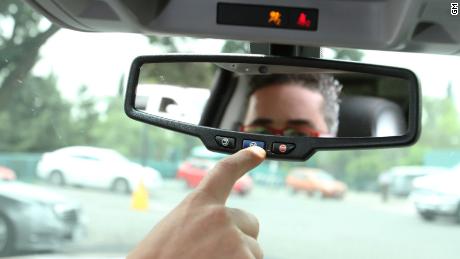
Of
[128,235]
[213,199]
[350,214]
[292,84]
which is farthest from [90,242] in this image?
[213,199]

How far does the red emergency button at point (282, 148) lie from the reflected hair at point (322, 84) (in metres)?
0.27

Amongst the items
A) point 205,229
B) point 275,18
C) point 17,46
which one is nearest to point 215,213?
point 205,229

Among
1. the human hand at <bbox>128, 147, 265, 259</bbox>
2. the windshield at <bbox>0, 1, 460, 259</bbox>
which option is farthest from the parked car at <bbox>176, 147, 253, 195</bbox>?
the human hand at <bbox>128, 147, 265, 259</bbox>

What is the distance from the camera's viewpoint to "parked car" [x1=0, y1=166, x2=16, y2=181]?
3.45 meters

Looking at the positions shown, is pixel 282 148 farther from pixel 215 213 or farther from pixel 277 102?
pixel 215 213

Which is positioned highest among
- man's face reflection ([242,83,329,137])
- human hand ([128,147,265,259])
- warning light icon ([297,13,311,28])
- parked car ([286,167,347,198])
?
warning light icon ([297,13,311,28])

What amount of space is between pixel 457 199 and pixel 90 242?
2233 mm

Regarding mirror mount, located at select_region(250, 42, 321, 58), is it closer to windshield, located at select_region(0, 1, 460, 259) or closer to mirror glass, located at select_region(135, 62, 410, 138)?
mirror glass, located at select_region(135, 62, 410, 138)

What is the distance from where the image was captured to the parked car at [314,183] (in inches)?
148

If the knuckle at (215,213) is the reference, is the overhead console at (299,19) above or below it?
above

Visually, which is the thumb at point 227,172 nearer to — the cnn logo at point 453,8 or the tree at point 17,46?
the cnn logo at point 453,8

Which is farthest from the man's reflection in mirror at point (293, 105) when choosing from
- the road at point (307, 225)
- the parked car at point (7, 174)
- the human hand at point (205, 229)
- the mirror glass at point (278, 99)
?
the parked car at point (7, 174)

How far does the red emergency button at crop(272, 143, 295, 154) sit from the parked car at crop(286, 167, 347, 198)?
7.29 ft

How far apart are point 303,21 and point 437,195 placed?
2.21 metres
